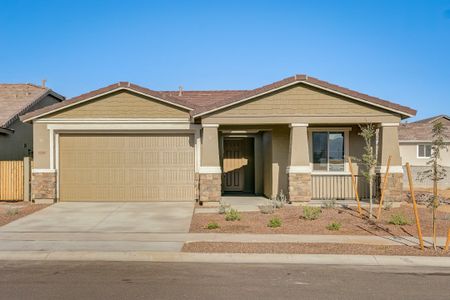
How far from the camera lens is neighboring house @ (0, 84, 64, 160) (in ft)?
61.8

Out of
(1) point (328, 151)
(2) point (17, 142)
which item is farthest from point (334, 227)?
(2) point (17, 142)

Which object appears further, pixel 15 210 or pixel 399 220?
pixel 15 210

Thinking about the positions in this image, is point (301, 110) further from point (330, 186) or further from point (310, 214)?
point (310, 214)

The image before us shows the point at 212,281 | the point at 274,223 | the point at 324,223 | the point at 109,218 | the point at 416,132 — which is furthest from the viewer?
the point at 416,132

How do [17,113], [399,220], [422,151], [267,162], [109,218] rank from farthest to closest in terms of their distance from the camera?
1. [422,151]
2. [17,113]
3. [267,162]
4. [109,218]
5. [399,220]

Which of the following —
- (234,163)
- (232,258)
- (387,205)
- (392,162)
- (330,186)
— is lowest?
(232,258)

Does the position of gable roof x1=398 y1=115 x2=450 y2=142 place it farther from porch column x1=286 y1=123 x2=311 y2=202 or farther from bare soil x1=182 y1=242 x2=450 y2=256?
bare soil x1=182 y1=242 x2=450 y2=256

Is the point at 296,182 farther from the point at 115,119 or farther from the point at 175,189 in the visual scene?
the point at 115,119

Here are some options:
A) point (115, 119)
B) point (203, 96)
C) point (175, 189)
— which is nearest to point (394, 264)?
point (175, 189)

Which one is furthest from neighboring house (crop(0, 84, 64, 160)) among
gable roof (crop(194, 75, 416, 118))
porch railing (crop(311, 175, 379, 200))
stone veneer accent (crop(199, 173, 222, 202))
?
porch railing (crop(311, 175, 379, 200))

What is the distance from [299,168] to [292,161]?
350mm

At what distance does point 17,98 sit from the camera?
21.7 meters

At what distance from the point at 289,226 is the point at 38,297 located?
24.0ft

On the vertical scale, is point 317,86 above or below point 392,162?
above
